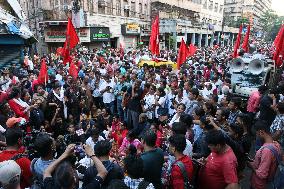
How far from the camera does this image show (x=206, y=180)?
145 inches

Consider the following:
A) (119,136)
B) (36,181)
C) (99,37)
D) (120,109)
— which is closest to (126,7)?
(99,37)

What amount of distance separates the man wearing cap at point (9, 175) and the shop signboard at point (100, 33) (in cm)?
2353

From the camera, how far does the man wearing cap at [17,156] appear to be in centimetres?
338

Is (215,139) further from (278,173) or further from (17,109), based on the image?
(17,109)

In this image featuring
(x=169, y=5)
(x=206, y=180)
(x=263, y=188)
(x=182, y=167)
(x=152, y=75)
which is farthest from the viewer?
(x=169, y=5)

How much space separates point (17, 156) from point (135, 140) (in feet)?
8.08

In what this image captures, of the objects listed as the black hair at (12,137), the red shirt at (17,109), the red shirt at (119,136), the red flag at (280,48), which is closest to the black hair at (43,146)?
the black hair at (12,137)

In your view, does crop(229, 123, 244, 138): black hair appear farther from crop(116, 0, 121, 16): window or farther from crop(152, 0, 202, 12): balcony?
crop(152, 0, 202, 12): balcony

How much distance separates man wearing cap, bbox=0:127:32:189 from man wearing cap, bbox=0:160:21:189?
0.73 meters

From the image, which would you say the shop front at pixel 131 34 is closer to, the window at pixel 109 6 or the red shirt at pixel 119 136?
the window at pixel 109 6

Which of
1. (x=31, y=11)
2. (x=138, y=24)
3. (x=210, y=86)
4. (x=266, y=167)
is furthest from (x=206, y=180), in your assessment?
(x=138, y=24)

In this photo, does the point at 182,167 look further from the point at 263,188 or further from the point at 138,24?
the point at 138,24

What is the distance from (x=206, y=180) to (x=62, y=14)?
22.3m

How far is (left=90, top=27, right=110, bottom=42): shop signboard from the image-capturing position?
2547cm
